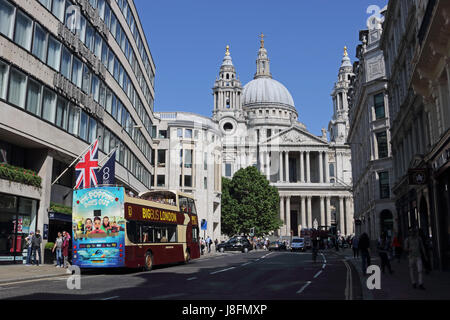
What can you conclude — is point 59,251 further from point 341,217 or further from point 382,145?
point 341,217

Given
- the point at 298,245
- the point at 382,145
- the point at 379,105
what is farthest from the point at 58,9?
the point at 298,245

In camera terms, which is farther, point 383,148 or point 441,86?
Answer: point 383,148

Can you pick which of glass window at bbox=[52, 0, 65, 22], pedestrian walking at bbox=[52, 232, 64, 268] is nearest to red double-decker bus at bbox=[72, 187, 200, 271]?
pedestrian walking at bbox=[52, 232, 64, 268]

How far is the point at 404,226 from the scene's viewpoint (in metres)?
31.2

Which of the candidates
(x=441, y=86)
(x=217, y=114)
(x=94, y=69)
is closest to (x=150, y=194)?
(x=94, y=69)

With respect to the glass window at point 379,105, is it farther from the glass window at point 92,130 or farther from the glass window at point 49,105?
the glass window at point 49,105

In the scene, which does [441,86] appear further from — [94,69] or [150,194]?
[94,69]

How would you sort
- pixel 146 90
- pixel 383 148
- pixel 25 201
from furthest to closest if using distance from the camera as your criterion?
pixel 146 90 < pixel 383 148 < pixel 25 201

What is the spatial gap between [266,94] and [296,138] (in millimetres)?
32891

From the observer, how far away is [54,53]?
26766 millimetres

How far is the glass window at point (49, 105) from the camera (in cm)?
2564

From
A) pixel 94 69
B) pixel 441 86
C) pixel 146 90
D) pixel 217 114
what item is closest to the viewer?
pixel 441 86

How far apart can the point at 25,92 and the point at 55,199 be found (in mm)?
8286

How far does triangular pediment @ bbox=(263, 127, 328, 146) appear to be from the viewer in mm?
110812
